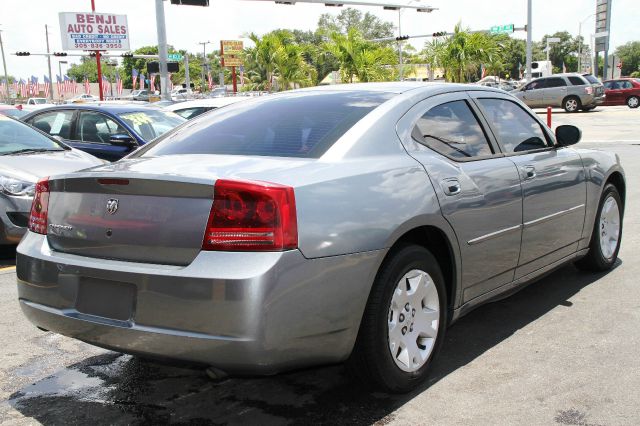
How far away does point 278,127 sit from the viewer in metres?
3.78

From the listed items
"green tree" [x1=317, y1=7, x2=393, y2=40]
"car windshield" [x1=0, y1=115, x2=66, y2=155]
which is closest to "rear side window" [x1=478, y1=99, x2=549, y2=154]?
"car windshield" [x1=0, y1=115, x2=66, y2=155]

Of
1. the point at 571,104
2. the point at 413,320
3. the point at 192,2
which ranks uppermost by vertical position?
the point at 192,2

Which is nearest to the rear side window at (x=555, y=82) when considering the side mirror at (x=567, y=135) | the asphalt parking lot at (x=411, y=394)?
the side mirror at (x=567, y=135)

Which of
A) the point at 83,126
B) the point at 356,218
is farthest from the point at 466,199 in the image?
the point at 83,126

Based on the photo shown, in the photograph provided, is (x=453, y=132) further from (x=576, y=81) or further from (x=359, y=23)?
(x=359, y=23)

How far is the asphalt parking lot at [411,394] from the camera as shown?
332 cm

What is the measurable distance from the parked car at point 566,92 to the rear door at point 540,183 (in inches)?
1171

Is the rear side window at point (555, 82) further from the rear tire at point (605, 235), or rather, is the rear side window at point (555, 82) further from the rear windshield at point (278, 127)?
the rear windshield at point (278, 127)

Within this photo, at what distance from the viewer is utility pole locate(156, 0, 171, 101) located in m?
22.9

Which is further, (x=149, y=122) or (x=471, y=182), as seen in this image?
(x=149, y=122)

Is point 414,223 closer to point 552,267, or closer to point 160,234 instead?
point 160,234

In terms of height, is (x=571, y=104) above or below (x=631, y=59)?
below

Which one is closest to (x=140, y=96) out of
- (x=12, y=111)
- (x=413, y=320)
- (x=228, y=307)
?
(x=12, y=111)

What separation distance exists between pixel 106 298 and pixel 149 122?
7.24 metres
